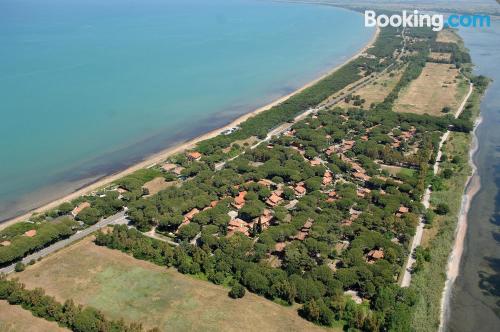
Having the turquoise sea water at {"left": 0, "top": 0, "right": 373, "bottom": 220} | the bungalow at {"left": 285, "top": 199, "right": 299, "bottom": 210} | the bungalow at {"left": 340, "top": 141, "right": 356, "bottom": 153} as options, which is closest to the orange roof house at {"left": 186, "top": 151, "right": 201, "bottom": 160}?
the turquoise sea water at {"left": 0, "top": 0, "right": 373, "bottom": 220}

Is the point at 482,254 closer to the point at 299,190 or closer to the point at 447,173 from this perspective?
the point at 447,173

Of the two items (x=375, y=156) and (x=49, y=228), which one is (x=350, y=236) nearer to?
(x=375, y=156)

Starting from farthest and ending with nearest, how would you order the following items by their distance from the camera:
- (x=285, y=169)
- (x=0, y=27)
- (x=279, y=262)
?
(x=0, y=27) → (x=285, y=169) → (x=279, y=262)

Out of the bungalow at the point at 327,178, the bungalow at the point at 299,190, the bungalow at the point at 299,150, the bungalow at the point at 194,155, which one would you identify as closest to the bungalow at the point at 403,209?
the bungalow at the point at 327,178

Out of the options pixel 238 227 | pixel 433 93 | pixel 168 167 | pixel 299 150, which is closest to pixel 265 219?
pixel 238 227

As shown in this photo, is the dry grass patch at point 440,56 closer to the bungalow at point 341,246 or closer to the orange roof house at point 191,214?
the bungalow at point 341,246

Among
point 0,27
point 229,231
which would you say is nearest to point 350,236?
point 229,231
